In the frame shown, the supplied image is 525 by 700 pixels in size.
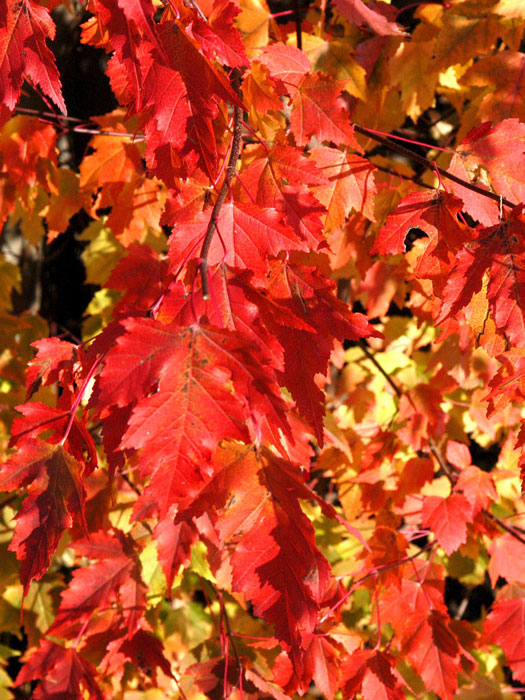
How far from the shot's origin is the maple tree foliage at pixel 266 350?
570 millimetres

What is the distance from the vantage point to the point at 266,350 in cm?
56

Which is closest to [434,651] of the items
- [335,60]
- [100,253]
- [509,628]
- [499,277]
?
[509,628]

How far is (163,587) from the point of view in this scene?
4.26 ft

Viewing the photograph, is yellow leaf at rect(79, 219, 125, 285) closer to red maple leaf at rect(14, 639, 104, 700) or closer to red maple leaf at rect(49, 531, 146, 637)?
red maple leaf at rect(49, 531, 146, 637)

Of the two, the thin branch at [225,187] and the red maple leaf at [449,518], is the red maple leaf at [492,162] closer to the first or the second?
the thin branch at [225,187]

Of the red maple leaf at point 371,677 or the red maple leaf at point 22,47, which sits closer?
the red maple leaf at point 22,47

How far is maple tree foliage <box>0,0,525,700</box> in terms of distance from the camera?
570mm

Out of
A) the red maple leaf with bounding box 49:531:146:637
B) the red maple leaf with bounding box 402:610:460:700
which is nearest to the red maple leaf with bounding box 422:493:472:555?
the red maple leaf with bounding box 402:610:460:700

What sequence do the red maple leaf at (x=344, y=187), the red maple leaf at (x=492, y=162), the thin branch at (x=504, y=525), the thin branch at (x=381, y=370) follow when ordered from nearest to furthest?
1. the red maple leaf at (x=492, y=162)
2. the red maple leaf at (x=344, y=187)
3. the thin branch at (x=504, y=525)
4. the thin branch at (x=381, y=370)

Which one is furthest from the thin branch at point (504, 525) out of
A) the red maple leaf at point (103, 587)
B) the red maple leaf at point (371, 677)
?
the red maple leaf at point (103, 587)

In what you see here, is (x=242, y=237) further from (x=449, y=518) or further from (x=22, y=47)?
(x=449, y=518)

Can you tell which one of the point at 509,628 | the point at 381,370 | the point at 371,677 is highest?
the point at 381,370

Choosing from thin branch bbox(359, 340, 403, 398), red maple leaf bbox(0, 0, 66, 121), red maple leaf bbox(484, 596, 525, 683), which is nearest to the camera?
red maple leaf bbox(0, 0, 66, 121)

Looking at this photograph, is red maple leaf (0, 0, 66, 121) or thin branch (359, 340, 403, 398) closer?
red maple leaf (0, 0, 66, 121)
